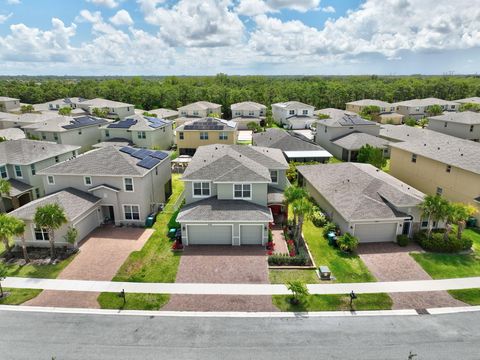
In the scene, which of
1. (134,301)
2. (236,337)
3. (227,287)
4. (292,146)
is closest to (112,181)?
(134,301)

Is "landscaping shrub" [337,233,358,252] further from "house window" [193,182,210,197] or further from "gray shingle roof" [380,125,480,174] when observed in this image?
"gray shingle roof" [380,125,480,174]

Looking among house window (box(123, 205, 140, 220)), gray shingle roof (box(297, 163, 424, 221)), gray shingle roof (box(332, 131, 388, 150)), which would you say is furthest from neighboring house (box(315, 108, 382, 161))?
house window (box(123, 205, 140, 220))

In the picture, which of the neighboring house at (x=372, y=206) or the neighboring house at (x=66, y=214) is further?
A: the neighboring house at (x=372, y=206)

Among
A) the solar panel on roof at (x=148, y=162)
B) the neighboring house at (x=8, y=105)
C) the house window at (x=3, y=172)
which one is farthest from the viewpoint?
the neighboring house at (x=8, y=105)

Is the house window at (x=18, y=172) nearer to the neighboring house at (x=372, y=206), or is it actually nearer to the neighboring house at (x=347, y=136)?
the neighboring house at (x=372, y=206)

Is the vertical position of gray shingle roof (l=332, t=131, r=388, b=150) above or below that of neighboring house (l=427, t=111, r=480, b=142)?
below

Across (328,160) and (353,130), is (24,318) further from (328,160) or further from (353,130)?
(353,130)

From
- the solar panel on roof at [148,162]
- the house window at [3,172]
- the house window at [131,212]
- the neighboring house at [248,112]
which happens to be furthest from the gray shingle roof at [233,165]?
the neighboring house at [248,112]
